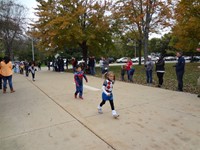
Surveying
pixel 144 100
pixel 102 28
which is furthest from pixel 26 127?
pixel 102 28

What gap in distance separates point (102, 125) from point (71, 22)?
1705 cm

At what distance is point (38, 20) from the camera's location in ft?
73.3

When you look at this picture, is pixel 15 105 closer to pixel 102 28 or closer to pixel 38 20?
pixel 102 28

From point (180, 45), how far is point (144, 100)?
17339mm

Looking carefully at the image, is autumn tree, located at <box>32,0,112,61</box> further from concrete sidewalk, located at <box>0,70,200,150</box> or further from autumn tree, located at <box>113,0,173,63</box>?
concrete sidewalk, located at <box>0,70,200,150</box>

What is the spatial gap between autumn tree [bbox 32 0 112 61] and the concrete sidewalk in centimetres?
1408

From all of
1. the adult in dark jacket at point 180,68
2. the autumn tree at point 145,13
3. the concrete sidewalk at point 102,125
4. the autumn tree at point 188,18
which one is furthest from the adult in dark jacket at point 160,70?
the autumn tree at point 145,13

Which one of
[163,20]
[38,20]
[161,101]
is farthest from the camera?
[38,20]

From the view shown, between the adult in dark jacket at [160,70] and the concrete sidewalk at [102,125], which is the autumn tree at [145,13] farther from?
the concrete sidewalk at [102,125]

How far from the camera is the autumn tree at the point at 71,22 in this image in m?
19.7

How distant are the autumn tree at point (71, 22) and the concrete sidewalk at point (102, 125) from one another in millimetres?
14080

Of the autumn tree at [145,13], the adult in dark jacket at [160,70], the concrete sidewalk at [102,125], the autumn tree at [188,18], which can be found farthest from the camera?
the autumn tree at [145,13]

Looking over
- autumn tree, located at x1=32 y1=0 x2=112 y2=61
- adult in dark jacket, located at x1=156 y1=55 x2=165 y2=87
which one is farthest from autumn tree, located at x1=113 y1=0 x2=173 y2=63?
adult in dark jacket, located at x1=156 y1=55 x2=165 y2=87

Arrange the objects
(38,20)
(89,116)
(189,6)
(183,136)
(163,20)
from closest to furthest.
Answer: (183,136)
(89,116)
(189,6)
(163,20)
(38,20)
